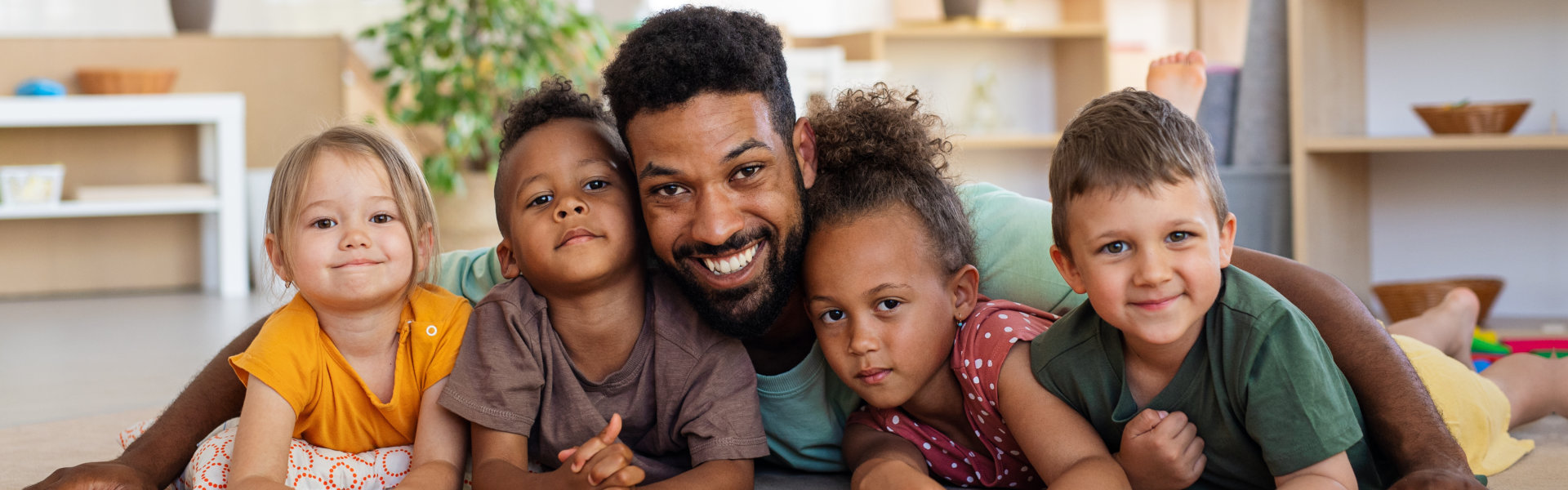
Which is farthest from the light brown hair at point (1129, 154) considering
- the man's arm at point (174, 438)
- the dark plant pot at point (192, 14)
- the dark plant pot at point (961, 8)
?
the dark plant pot at point (192, 14)

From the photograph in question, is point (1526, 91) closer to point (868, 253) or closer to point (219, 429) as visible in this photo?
point (868, 253)

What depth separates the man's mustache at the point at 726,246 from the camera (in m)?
A: 1.27

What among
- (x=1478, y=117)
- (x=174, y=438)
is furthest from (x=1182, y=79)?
(x=174, y=438)

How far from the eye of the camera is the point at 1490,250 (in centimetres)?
304

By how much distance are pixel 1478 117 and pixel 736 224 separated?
2.18 metres

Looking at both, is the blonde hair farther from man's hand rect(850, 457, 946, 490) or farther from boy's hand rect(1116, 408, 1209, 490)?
boy's hand rect(1116, 408, 1209, 490)

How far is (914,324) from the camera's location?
4.37 ft

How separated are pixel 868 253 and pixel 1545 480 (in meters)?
0.81

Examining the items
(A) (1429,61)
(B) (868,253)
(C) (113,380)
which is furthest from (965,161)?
(B) (868,253)

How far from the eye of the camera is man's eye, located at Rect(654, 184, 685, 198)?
1.28 metres

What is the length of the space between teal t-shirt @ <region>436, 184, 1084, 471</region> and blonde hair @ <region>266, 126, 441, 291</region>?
0.19m

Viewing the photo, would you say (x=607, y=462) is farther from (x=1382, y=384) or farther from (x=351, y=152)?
(x=1382, y=384)

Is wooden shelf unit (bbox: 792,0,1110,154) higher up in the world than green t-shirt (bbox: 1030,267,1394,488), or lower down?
higher up

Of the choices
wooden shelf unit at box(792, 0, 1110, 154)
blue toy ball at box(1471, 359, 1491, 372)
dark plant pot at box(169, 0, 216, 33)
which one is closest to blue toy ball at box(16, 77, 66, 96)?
dark plant pot at box(169, 0, 216, 33)
